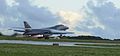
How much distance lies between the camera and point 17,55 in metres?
42.2

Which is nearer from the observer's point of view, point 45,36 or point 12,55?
point 12,55

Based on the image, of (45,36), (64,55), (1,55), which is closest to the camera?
(1,55)

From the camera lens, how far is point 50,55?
4331 centimetres

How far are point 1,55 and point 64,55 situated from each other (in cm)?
719

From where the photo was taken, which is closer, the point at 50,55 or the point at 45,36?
the point at 50,55

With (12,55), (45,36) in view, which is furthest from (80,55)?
(45,36)

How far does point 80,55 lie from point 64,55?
80.8 inches

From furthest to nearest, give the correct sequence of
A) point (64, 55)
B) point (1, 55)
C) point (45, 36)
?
1. point (45, 36)
2. point (64, 55)
3. point (1, 55)

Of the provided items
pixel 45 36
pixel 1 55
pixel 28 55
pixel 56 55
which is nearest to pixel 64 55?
pixel 56 55

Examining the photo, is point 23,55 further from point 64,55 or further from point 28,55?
point 64,55

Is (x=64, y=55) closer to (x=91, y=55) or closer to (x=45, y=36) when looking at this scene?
(x=91, y=55)

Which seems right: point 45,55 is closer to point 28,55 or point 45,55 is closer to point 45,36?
point 28,55

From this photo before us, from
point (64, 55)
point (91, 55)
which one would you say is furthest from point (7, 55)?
point (91, 55)

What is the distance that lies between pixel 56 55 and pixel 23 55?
3724mm
